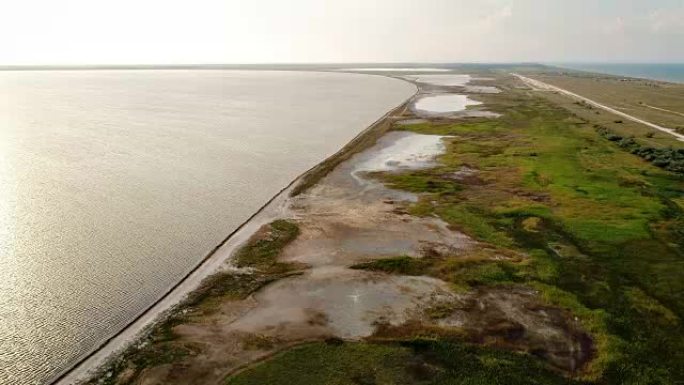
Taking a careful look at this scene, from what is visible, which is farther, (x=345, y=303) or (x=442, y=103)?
(x=442, y=103)

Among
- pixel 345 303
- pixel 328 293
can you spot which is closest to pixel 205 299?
pixel 328 293

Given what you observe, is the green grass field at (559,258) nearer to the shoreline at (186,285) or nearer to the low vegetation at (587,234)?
the low vegetation at (587,234)

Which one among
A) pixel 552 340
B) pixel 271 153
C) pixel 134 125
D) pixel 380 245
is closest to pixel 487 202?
pixel 380 245

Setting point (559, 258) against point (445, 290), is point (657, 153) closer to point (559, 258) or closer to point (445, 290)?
point (559, 258)

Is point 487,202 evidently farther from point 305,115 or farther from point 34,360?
point 305,115

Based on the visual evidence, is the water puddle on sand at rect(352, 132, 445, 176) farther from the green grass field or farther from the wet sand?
the wet sand
